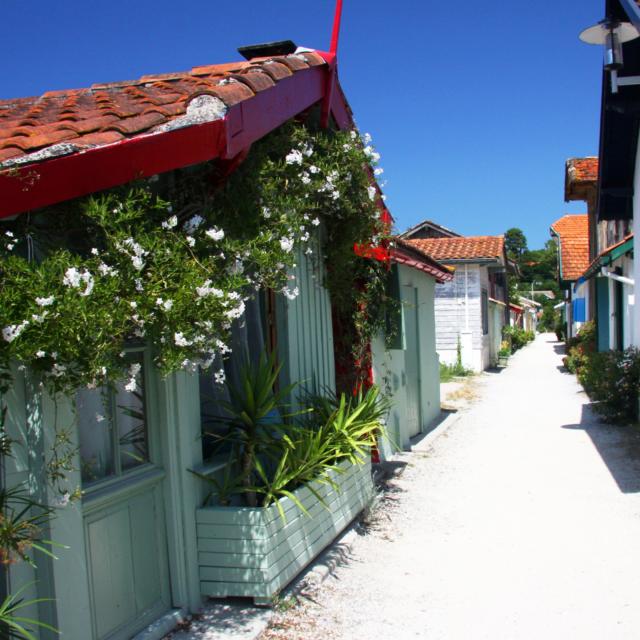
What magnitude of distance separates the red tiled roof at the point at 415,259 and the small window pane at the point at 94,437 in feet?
13.8

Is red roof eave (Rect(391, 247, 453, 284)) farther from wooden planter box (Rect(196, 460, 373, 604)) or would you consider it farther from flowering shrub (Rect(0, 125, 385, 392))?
wooden planter box (Rect(196, 460, 373, 604))

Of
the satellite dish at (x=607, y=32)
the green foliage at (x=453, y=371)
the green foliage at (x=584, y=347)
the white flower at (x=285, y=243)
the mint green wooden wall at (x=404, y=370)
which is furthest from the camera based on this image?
the green foliage at (x=453, y=371)

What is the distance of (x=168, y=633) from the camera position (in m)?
4.00

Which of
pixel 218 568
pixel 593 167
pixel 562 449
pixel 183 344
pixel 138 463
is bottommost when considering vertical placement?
pixel 562 449

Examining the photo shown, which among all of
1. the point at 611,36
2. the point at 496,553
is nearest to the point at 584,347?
the point at 611,36

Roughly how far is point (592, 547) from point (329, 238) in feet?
11.3

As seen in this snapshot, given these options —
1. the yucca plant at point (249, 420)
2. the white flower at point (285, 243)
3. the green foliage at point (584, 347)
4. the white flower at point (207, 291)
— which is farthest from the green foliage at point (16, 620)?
the green foliage at point (584, 347)

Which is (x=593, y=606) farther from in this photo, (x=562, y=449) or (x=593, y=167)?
(x=593, y=167)

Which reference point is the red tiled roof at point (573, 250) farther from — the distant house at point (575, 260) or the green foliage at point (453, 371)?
the green foliage at point (453, 371)

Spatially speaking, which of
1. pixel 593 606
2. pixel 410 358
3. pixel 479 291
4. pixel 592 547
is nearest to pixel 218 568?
pixel 593 606

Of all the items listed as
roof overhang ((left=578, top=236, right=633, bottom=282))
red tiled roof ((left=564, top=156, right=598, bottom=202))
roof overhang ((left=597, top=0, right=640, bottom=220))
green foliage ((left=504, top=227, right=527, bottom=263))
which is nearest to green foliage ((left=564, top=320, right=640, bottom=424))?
roof overhang ((left=578, top=236, right=633, bottom=282))

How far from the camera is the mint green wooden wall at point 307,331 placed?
5809 millimetres

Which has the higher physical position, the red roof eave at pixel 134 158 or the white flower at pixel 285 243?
the red roof eave at pixel 134 158

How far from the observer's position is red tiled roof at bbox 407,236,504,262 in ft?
77.6
